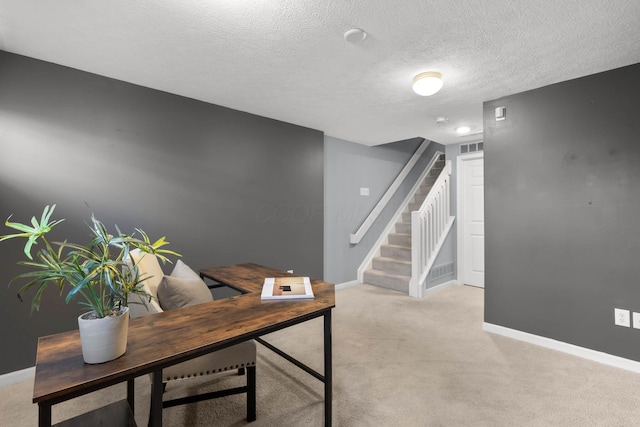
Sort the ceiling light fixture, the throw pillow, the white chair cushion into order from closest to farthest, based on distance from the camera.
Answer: the white chair cushion
the throw pillow
the ceiling light fixture

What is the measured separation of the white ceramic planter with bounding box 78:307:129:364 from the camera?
0.96m

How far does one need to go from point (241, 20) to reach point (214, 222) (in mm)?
1941

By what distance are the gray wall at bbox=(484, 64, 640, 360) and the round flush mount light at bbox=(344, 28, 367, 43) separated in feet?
5.84

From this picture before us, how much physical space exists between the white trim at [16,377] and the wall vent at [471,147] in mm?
5389

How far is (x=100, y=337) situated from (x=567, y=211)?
3.24 meters

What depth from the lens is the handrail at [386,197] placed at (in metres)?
4.70

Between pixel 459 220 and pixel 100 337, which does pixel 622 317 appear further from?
pixel 100 337

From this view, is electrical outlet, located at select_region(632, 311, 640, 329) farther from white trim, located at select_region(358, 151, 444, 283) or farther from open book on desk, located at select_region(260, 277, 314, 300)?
white trim, located at select_region(358, 151, 444, 283)

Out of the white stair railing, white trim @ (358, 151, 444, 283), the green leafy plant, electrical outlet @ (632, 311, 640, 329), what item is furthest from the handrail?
the green leafy plant

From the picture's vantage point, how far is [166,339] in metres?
1.17

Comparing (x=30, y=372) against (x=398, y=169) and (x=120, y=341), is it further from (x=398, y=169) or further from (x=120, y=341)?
(x=398, y=169)

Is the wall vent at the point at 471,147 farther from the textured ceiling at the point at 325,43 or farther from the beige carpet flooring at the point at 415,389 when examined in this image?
the beige carpet flooring at the point at 415,389

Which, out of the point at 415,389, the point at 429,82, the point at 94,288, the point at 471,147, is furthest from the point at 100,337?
the point at 471,147

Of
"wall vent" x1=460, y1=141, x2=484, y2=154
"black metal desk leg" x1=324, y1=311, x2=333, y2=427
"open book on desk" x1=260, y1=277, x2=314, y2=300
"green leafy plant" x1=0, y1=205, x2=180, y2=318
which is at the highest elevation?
"wall vent" x1=460, y1=141, x2=484, y2=154
